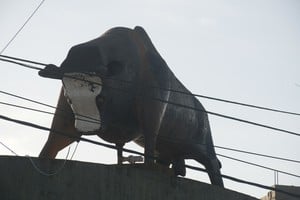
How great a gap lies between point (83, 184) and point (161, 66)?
434 centimetres

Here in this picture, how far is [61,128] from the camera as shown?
1797cm

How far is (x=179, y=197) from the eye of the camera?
55.6 ft

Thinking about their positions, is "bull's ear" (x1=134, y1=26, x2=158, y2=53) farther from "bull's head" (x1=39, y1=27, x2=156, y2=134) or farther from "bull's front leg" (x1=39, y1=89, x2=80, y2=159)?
"bull's front leg" (x1=39, y1=89, x2=80, y2=159)

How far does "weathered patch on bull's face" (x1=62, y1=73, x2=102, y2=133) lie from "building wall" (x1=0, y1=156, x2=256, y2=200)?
1.33 meters

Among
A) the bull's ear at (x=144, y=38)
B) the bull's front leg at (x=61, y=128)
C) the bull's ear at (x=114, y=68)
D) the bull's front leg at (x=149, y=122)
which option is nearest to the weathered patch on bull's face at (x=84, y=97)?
the bull's front leg at (x=61, y=128)

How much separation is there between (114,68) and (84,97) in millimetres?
1199

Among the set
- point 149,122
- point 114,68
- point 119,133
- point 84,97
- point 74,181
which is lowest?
point 74,181

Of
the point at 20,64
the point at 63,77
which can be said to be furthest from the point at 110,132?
the point at 20,64

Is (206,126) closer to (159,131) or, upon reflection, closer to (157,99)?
(159,131)

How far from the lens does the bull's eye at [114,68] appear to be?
55.7 ft

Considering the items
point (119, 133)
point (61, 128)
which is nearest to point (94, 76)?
point (119, 133)

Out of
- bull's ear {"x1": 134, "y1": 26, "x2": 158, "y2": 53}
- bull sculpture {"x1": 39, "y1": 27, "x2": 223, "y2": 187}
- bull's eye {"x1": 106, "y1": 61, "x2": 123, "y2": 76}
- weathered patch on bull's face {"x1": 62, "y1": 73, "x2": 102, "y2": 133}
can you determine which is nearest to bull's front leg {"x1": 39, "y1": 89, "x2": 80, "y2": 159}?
bull sculpture {"x1": 39, "y1": 27, "x2": 223, "y2": 187}

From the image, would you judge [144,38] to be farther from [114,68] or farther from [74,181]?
[74,181]

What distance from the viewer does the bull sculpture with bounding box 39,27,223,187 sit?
53.7 ft
